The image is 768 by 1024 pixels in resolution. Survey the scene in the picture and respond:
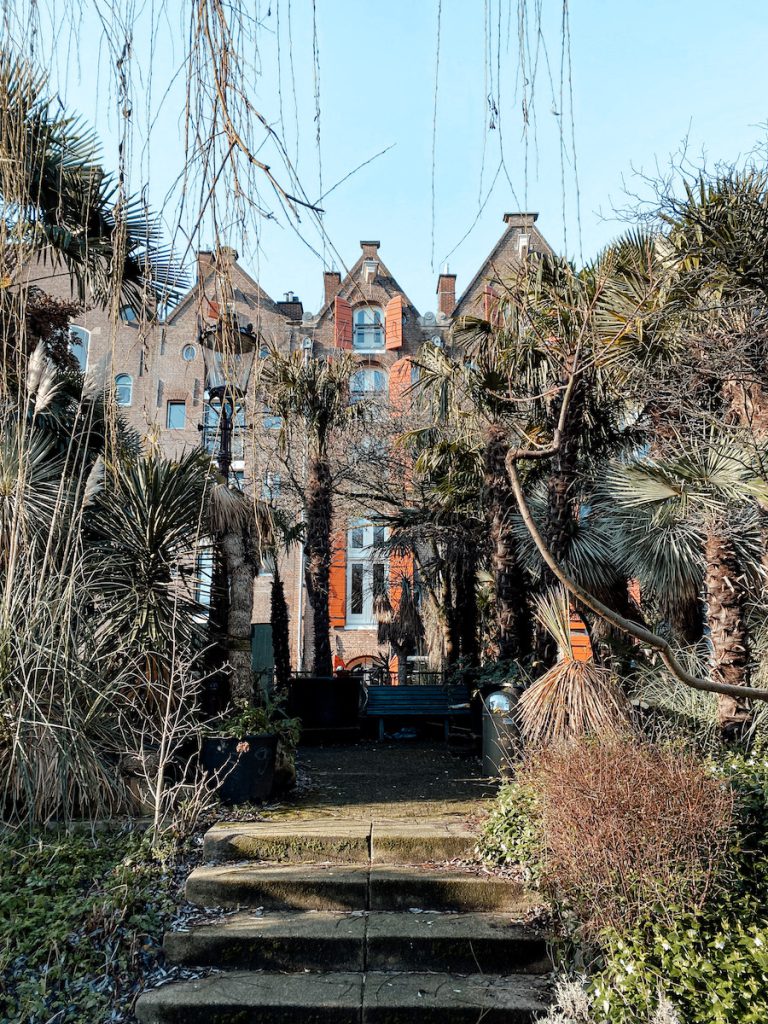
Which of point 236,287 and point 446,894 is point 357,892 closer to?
point 446,894

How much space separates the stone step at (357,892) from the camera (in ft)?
15.5

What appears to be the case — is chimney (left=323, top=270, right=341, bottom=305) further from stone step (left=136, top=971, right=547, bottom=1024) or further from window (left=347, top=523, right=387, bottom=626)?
window (left=347, top=523, right=387, bottom=626)

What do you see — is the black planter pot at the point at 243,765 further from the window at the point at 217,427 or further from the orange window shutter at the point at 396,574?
the orange window shutter at the point at 396,574

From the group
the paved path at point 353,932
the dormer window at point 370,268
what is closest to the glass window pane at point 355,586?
the dormer window at point 370,268

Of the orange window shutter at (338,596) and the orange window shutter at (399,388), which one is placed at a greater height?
the orange window shutter at (399,388)

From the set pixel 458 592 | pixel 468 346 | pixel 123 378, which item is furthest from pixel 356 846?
pixel 123 378

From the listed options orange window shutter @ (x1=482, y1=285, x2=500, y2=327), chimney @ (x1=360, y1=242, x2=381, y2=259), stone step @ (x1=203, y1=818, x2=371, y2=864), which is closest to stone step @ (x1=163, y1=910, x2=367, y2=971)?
stone step @ (x1=203, y1=818, x2=371, y2=864)

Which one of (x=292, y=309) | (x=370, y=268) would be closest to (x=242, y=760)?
(x=370, y=268)

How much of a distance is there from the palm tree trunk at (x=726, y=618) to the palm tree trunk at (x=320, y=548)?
7.01 m

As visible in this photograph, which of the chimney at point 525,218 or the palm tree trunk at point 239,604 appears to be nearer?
the chimney at point 525,218

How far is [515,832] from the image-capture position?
505cm

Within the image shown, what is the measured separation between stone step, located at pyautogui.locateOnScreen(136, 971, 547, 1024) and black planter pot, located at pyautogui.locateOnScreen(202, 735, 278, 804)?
217cm

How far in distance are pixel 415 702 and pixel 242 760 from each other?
5.48 meters

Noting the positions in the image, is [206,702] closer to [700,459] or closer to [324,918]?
[324,918]
